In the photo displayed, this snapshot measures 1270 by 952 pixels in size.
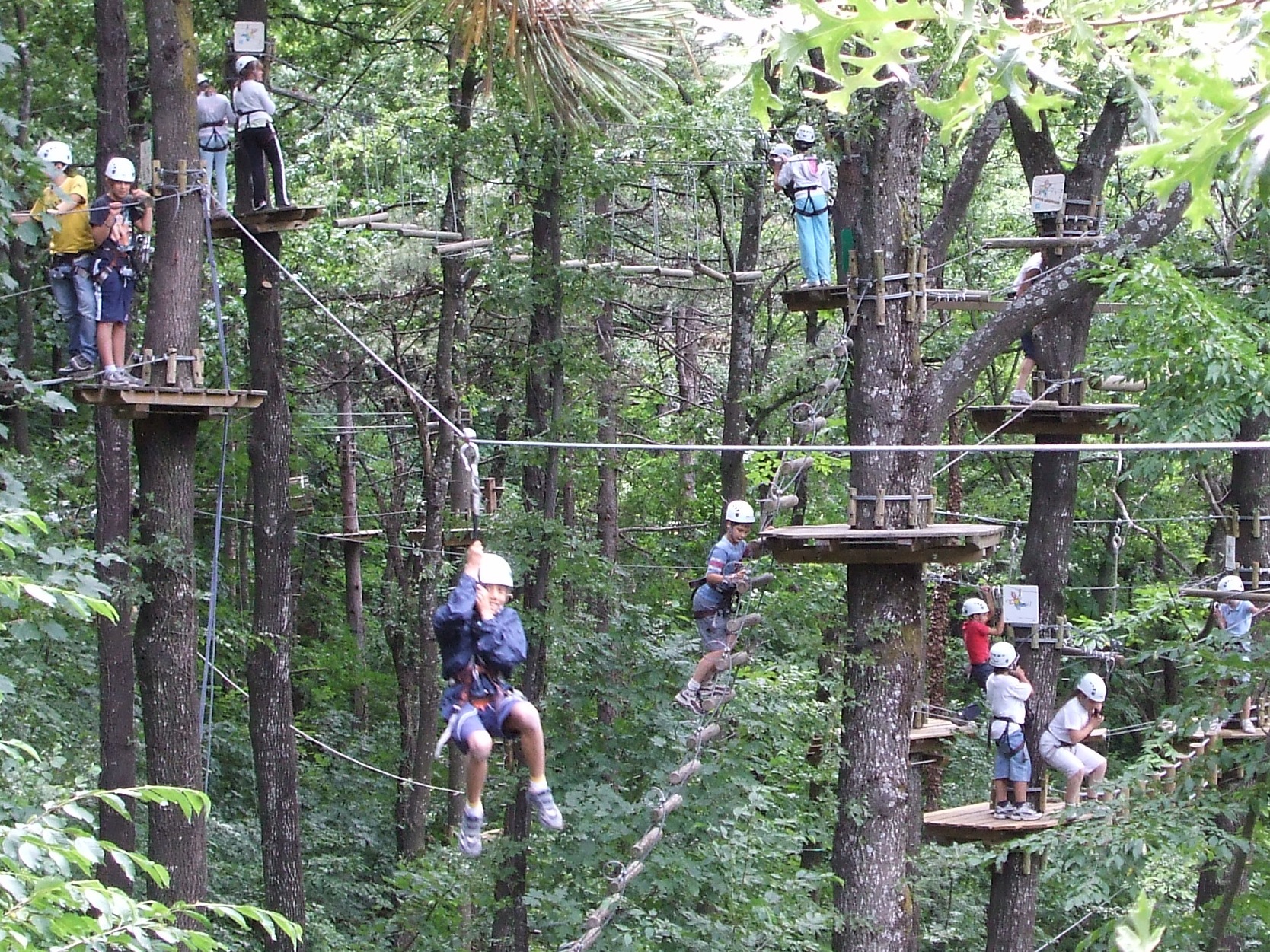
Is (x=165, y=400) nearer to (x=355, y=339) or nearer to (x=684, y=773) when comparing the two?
(x=355, y=339)

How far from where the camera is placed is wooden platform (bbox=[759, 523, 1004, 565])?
815cm

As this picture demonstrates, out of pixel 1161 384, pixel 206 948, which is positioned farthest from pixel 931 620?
pixel 206 948

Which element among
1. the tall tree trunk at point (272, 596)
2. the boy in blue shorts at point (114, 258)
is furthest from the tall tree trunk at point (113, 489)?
the boy in blue shorts at point (114, 258)

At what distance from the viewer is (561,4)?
7.96 meters

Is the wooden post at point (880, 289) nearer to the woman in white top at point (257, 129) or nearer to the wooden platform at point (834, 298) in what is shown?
the wooden platform at point (834, 298)

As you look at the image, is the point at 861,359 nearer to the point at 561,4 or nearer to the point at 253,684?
the point at 561,4

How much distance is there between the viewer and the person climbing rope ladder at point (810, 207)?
31.4 feet

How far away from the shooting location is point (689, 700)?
388 inches

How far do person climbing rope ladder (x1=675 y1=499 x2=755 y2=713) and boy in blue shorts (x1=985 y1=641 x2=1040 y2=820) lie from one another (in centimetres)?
221

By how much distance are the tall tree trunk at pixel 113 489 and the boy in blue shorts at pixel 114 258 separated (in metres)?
1.99

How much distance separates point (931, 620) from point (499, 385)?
582 centimetres

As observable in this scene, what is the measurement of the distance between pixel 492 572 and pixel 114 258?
419 centimetres

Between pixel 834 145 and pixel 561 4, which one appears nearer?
pixel 561 4

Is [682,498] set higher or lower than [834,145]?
lower
